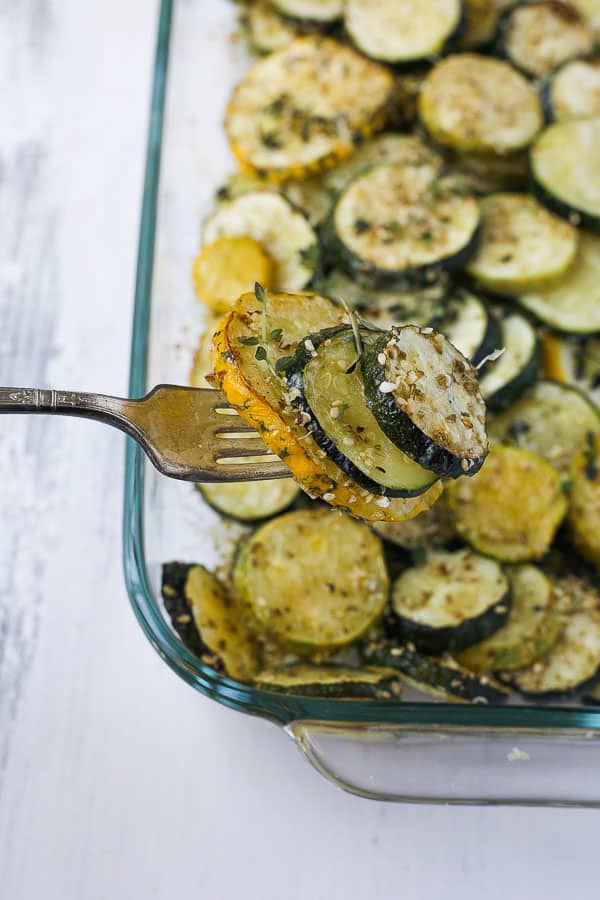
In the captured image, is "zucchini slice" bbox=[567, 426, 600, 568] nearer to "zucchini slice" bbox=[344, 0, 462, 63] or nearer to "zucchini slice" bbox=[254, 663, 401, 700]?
"zucchini slice" bbox=[254, 663, 401, 700]

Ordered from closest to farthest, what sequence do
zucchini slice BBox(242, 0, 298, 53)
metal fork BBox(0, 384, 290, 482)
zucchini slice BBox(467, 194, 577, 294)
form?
metal fork BBox(0, 384, 290, 482), zucchini slice BBox(467, 194, 577, 294), zucchini slice BBox(242, 0, 298, 53)

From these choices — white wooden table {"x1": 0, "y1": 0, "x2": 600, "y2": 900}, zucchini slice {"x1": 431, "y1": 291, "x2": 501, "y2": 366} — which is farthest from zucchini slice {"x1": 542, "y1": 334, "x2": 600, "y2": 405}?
white wooden table {"x1": 0, "y1": 0, "x2": 600, "y2": 900}

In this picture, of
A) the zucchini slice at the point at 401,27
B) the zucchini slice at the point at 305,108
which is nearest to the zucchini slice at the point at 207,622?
the zucchini slice at the point at 305,108

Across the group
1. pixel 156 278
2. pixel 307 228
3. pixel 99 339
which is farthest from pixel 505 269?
pixel 99 339

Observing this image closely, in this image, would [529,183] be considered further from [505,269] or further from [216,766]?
[216,766]

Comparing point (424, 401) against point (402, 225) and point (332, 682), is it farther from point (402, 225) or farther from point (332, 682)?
point (402, 225)

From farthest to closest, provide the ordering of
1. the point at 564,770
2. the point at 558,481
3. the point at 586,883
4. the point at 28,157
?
the point at 28,157 → the point at 558,481 → the point at 586,883 → the point at 564,770

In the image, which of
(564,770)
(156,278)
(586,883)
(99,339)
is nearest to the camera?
(564,770)

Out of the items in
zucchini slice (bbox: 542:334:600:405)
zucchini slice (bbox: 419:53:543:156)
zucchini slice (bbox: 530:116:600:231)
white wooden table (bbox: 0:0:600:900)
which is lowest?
white wooden table (bbox: 0:0:600:900)
